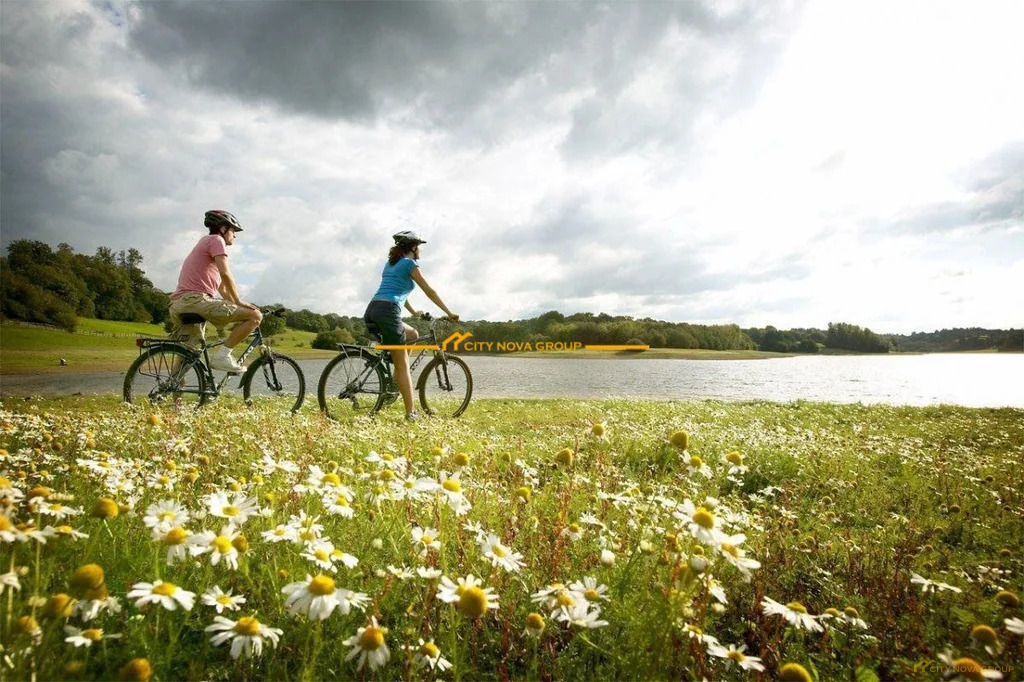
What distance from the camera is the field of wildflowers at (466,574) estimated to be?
142 centimetres

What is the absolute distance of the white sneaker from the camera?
7.29 meters

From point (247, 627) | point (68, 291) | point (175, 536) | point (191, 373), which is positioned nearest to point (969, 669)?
point (247, 627)

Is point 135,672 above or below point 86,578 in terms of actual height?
below

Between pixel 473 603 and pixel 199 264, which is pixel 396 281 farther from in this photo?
pixel 473 603

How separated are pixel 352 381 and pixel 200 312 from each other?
2.50 meters

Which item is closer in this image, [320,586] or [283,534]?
[320,586]

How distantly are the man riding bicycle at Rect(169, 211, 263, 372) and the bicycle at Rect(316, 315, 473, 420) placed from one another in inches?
61.3

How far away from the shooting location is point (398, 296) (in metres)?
7.75

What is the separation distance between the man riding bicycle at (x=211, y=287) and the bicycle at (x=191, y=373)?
197 mm

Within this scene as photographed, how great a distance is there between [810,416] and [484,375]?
38.8ft

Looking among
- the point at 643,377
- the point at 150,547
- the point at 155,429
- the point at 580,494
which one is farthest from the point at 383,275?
the point at 643,377

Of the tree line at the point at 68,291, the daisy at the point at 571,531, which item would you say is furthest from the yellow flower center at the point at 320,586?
the tree line at the point at 68,291

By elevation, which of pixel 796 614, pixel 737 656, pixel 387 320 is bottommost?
pixel 737 656

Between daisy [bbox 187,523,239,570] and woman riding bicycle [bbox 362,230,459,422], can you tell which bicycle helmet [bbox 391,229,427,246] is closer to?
woman riding bicycle [bbox 362,230,459,422]
